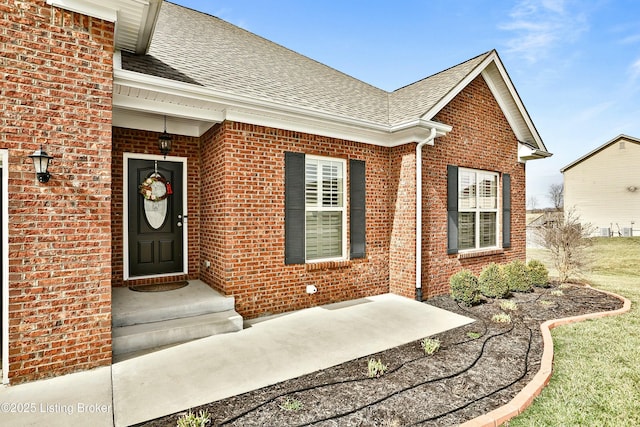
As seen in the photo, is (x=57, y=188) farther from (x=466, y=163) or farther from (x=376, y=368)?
(x=466, y=163)

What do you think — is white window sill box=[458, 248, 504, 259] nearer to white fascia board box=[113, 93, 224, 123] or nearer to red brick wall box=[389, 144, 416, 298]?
red brick wall box=[389, 144, 416, 298]

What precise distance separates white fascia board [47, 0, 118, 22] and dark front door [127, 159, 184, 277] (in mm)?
2445

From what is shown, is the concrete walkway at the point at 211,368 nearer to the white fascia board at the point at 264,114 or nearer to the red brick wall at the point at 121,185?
the red brick wall at the point at 121,185

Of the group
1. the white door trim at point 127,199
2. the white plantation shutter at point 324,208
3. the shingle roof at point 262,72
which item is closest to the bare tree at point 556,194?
the shingle roof at point 262,72

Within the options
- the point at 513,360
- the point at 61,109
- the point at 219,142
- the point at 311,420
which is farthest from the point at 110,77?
the point at 513,360

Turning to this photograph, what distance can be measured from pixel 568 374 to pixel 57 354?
5500 mm

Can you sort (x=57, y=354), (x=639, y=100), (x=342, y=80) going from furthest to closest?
(x=639, y=100) < (x=342, y=80) < (x=57, y=354)

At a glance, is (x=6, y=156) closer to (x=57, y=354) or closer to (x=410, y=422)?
(x=57, y=354)

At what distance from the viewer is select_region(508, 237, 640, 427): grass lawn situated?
273 cm

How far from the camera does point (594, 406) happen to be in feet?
9.50

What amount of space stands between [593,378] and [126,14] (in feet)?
22.3

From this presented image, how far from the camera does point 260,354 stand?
3.90 meters

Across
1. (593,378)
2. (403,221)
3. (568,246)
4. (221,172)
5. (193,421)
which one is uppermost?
(221,172)

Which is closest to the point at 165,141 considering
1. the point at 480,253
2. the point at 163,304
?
the point at 163,304
